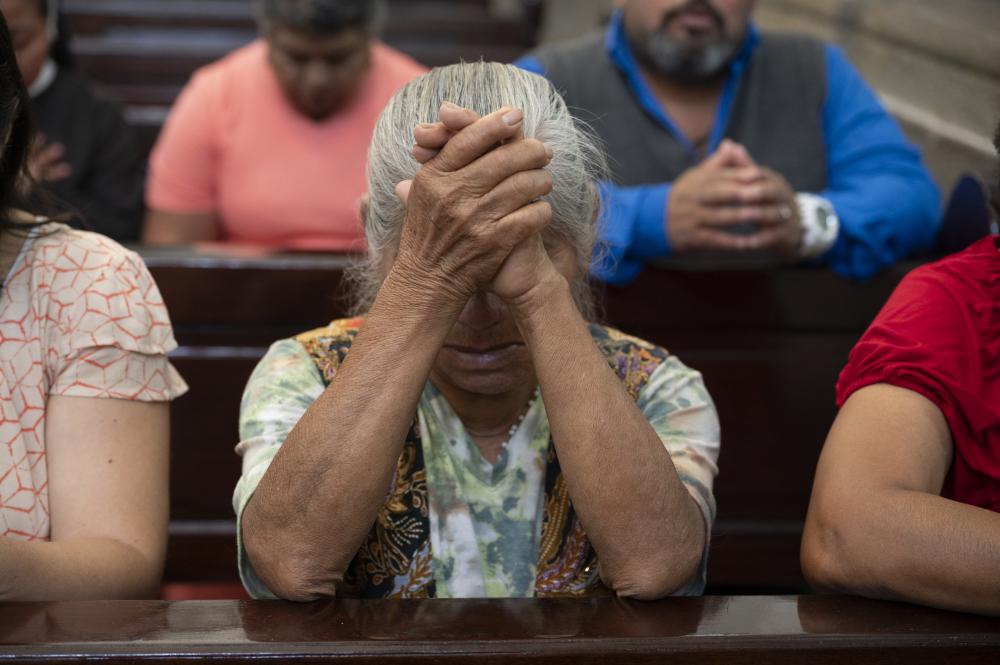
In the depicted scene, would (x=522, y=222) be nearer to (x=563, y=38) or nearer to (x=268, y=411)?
(x=268, y=411)

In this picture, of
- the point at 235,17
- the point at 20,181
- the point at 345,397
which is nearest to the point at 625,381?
the point at 345,397

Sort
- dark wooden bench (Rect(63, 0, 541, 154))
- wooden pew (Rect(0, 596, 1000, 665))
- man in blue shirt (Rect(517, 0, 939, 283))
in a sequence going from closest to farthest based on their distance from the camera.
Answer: wooden pew (Rect(0, 596, 1000, 665)) → man in blue shirt (Rect(517, 0, 939, 283)) → dark wooden bench (Rect(63, 0, 541, 154))

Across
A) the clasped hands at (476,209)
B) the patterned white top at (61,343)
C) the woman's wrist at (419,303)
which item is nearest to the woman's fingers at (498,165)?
the clasped hands at (476,209)

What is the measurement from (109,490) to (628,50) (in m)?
1.69

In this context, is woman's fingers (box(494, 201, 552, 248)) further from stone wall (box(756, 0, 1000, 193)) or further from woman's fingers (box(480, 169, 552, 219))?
stone wall (box(756, 0, 1000, 193))

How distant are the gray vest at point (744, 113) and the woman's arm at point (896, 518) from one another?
49.5 inches

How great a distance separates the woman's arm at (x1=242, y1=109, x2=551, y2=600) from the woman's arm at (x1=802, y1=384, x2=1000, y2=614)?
43 cm

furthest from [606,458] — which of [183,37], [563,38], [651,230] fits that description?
[563,38]

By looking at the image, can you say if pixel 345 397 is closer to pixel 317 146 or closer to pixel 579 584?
pixel 579 584

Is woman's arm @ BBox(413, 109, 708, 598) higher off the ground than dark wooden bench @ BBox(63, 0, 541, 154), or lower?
lower

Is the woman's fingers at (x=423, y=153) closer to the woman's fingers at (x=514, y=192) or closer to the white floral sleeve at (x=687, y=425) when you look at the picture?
the woman's fingers at (x=514, y=192)

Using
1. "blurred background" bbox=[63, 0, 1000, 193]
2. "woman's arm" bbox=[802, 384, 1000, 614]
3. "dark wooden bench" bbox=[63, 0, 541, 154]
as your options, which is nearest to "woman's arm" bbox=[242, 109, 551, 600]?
"woman's arm" bbox=[802, 384, 1000, 614]

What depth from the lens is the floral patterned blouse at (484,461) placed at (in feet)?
4.87

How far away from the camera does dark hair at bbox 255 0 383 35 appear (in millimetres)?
3068
